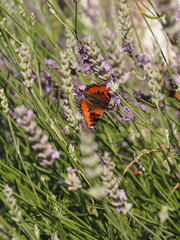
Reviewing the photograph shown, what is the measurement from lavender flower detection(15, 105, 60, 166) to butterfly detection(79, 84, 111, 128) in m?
0.76

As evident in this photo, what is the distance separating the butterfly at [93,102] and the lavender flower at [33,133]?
757 millimetres

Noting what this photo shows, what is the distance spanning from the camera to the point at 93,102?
1.46 metres

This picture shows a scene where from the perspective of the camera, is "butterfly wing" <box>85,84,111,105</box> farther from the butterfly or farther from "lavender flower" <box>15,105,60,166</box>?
"lavender flower" <box>15,105,60,166</box>

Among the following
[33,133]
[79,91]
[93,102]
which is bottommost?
[33,133]

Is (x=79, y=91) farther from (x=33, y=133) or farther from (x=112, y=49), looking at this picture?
(x=33, y=133)

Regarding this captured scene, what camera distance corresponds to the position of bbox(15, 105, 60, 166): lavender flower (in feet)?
1.97

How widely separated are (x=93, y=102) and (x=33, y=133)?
86 cm

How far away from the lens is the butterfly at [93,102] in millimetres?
1435

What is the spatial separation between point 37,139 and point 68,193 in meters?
1.19

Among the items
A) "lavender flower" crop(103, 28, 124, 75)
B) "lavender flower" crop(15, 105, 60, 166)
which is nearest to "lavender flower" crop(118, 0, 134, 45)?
"lavender flower" crop(103, 28, 124, 75)

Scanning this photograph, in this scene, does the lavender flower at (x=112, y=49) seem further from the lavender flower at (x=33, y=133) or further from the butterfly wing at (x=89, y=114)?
the butterfly wing at (x=89, y=114)

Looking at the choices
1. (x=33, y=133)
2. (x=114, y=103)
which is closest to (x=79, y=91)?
(x=114, y=103)

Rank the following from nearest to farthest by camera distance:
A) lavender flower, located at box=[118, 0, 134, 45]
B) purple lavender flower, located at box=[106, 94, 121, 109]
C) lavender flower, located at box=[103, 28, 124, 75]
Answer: lavender flower, located at box=[103, 28, 124, 75]
lavender flower, located at box=[118, 0, 134, 45]
purple lavender flower, located at box=[106, 94, 121, 109]

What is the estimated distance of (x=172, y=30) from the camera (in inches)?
27.9
